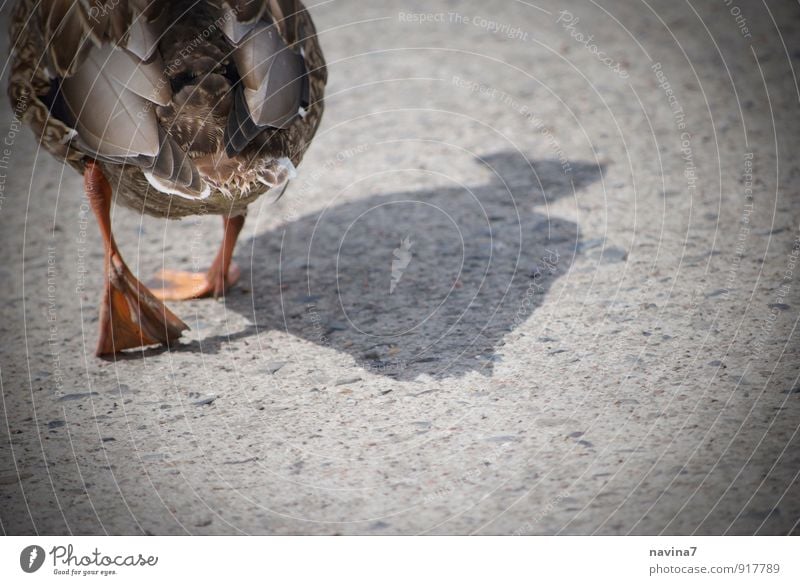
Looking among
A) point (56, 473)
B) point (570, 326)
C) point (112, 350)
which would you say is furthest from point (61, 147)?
point (570, 326)

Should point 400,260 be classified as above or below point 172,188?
below

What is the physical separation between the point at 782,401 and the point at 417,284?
2.06 metres

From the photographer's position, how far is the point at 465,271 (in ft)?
16.4

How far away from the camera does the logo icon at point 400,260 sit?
4988mm

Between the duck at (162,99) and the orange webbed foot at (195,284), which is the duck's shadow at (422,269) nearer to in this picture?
the orange webbed foot at (195,284)

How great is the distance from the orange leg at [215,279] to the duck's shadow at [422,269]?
0.46 ft

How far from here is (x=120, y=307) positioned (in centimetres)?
443
